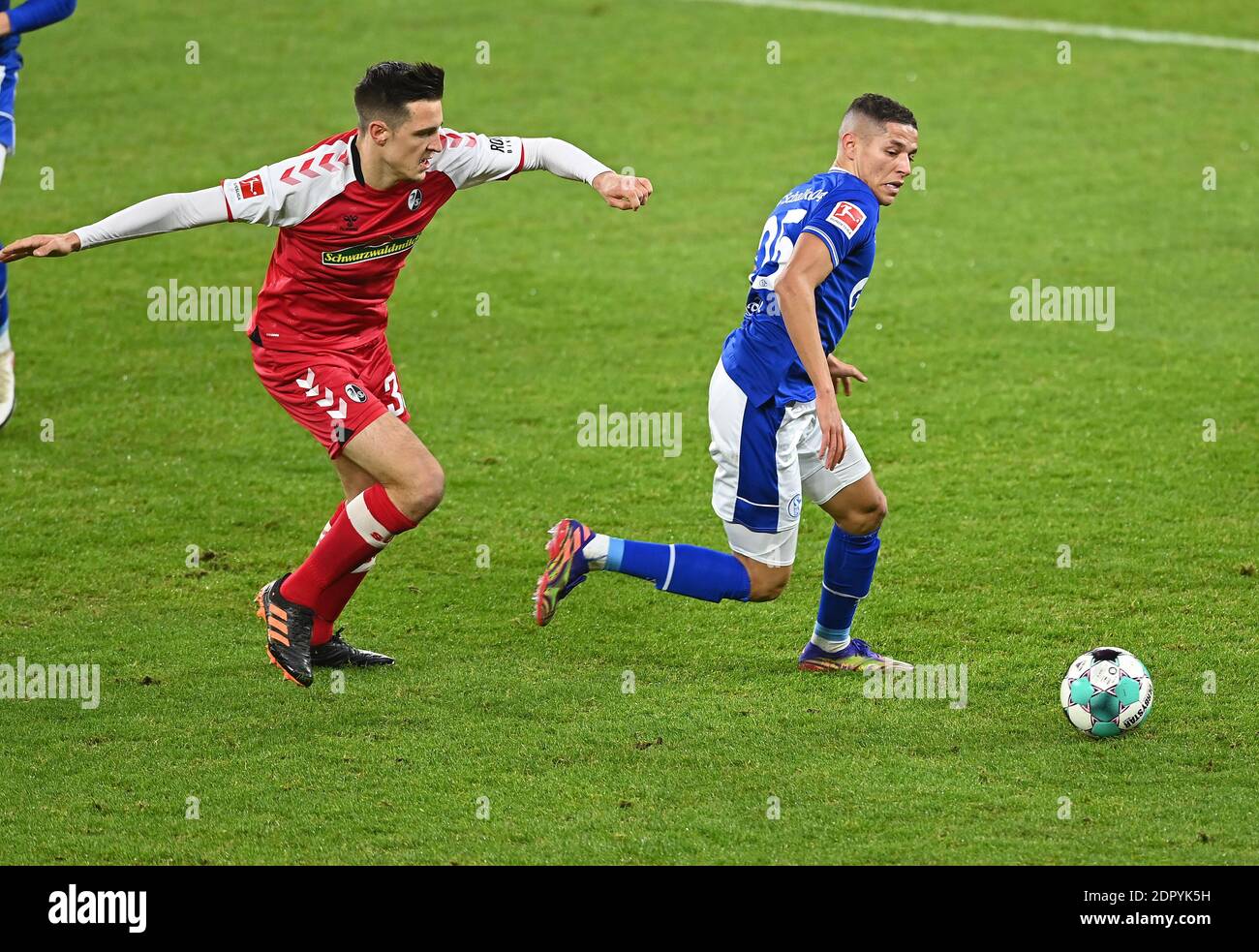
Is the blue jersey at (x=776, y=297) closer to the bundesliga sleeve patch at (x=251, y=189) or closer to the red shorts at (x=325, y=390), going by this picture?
the red shorts at (x=325, y=390)

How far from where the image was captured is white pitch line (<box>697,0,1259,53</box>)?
58.9 ft

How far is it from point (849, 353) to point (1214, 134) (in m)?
6.30

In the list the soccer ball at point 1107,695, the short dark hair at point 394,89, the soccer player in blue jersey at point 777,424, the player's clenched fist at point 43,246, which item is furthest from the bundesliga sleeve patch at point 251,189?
the soccer ball at point 1107,695

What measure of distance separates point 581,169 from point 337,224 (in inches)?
38.3

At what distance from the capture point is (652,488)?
864 centimetres

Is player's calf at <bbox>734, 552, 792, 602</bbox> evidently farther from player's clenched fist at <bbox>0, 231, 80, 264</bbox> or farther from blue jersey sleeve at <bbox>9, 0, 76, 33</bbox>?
blue jersey sleeve at <bbox>9, 0, 76, 33</bbox>

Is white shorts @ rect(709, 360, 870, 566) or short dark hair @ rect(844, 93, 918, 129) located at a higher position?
short dark hair @ rect(844, 93, 918, 129)

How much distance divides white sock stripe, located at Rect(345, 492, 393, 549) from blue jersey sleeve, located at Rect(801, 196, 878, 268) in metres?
1.95

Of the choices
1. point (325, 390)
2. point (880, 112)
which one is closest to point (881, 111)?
point (880, 112)

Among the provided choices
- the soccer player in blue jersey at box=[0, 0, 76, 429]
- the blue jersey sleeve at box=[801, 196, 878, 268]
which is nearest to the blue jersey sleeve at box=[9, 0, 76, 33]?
the soccer player in blue jersey at box=[0, 0, 76, 429]

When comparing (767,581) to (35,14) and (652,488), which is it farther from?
(35,14)

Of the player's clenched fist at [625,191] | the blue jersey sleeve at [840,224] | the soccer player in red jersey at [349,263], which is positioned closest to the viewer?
the blue jersey sleeve at [840,224]

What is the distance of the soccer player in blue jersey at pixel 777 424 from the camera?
5.86 metres

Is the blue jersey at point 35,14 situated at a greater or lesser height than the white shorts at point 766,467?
greater
